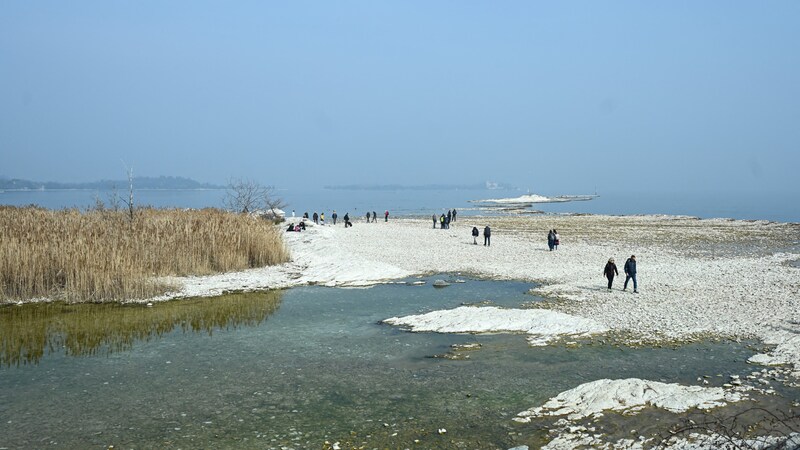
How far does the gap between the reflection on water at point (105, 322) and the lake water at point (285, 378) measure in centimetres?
9

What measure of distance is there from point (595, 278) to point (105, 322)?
22.7 metres

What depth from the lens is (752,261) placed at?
35.2 m

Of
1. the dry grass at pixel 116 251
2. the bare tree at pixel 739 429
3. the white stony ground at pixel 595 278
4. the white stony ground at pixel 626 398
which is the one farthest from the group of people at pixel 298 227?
the bare tree at pixel 739 429

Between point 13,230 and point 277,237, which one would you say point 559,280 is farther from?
point 13,230

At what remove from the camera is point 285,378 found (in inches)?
564

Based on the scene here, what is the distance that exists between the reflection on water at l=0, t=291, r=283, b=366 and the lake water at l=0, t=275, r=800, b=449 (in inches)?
3.7

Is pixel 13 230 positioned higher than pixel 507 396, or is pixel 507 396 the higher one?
pixel 13 230

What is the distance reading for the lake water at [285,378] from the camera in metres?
11.1

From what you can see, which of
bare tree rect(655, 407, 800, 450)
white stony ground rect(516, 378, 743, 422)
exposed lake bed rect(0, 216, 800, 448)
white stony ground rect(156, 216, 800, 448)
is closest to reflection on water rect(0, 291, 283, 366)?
exposed lake bed rect(0, 216, 800, 448)

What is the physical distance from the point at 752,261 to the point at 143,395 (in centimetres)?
3616

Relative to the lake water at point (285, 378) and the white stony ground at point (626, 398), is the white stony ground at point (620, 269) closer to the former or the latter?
the lake water at point (285, 378)

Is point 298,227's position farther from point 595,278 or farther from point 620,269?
point 595,278

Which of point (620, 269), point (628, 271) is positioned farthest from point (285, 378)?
point (620, 269)

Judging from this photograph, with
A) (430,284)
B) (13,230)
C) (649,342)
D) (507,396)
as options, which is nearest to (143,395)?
(507,396)
